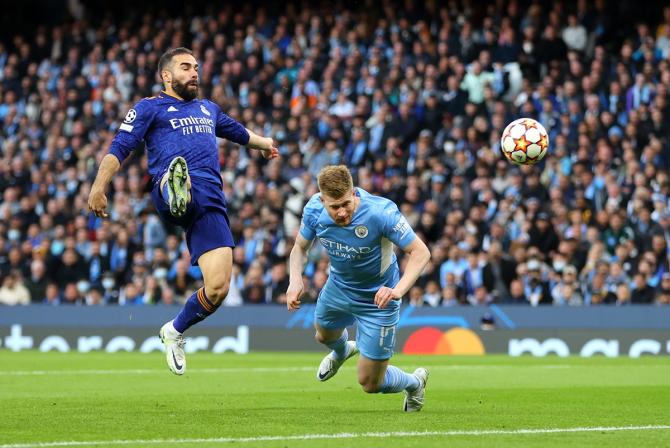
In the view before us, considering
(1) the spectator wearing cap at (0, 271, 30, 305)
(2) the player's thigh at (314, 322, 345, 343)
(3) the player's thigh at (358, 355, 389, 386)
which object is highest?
(2) the player's thigh at (314, 322, 345, 343)

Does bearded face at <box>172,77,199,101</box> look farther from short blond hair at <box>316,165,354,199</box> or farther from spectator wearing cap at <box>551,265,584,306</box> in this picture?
spectator wearing cap at <box>551,265,584,306</box>

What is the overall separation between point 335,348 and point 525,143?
173 inches

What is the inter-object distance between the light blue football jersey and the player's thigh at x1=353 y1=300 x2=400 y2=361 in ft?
0.45

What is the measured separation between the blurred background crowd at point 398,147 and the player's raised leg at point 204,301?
10.8m

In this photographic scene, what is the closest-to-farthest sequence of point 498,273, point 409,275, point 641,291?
point 409,275
point 641,291
point 498,273

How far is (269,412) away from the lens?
9.68 meters

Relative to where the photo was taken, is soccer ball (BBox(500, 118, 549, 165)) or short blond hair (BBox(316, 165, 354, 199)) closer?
short blond hair (BBox(316, 165, 354, 199))

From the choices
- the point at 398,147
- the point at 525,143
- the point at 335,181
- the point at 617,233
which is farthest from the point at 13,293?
the point at 335,181

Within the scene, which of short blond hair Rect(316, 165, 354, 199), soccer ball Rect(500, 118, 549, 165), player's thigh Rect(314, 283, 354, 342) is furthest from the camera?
soccer ball Rect(500, 118, 549, 165)

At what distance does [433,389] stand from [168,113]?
4.09 meters

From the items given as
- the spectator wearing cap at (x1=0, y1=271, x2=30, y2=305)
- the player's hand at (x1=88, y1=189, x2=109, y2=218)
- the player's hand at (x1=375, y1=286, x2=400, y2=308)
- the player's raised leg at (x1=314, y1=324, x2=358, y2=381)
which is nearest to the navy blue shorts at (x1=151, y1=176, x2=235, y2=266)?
the player's hand at (x1=88, y1=189, x2=109, y2=218)

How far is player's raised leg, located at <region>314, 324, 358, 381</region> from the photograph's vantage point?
9914 mm

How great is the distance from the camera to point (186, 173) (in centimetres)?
950

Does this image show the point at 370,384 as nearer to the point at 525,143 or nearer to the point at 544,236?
the point at 525,143
